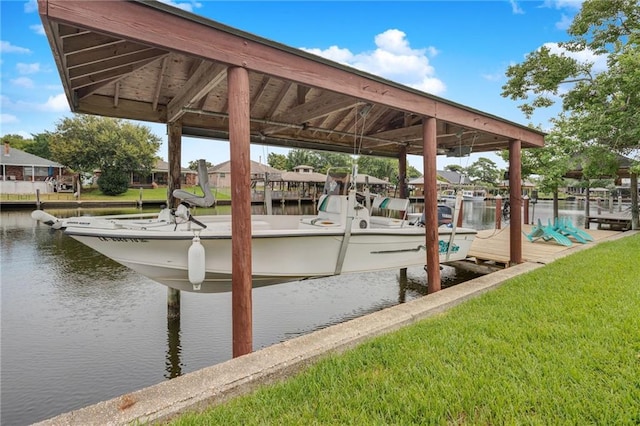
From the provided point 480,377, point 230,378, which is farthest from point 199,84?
point 480,377

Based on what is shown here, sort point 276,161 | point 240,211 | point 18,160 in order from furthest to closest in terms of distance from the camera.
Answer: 1. point 276,161
2. point 18,160
3. point 240,211

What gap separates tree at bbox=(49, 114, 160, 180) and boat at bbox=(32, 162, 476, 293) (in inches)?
1269

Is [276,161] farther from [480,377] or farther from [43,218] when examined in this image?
[480,377]

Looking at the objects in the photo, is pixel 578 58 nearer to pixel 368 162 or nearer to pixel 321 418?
pixel 321 418

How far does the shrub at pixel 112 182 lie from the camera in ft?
97.1

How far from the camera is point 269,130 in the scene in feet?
19.1

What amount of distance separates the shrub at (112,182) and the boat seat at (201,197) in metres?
30.5

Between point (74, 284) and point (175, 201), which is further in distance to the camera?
point (74, 284)

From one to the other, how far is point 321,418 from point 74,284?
8126mm

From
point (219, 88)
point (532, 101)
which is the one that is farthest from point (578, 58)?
point (219, 88)

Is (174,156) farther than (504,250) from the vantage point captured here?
No

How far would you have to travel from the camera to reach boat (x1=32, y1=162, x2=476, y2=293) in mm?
3416

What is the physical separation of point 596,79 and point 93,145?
36.5 m

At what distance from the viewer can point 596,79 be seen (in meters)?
10.5
